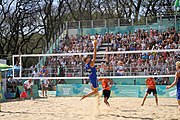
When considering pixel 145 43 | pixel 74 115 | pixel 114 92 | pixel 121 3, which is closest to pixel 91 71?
pixel 74 115

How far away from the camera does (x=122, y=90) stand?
17406 millimetres

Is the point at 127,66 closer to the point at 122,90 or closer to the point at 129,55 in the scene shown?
the point at 129,55

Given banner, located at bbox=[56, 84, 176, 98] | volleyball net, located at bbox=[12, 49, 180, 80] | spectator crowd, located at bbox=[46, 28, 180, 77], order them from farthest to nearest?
spectator crowd, located at bbox=[46, 28, 180, 77]
volleyball net, located at bbox=[12, 49, 180, 80]
banner, located at bbox=[56, 84, 176, 98]

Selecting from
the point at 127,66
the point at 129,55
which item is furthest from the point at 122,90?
the point at 129,55

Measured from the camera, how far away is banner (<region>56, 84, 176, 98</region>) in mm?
16625

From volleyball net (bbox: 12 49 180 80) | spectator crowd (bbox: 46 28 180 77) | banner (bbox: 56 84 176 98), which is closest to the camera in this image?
banner (bbox: 56 84 176 98)

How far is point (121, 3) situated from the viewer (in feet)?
111

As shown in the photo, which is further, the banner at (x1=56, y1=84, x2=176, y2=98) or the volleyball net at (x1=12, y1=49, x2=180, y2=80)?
the volleyball net at (x1=12, y1=49, x2=180, y2=80)

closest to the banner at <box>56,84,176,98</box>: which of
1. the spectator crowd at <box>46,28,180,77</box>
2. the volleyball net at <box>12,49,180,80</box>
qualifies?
the volleyball net at <box>12,49,180,80</box>

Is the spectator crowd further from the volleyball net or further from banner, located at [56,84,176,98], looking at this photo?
banner, located at [56,84,176,98]

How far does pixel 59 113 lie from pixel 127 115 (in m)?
2.12

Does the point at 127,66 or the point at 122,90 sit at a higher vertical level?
the point at 127,66

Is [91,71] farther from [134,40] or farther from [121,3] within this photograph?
[121,3]

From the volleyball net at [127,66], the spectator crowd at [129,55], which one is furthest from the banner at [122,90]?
the spectator crowd at [129,55]
